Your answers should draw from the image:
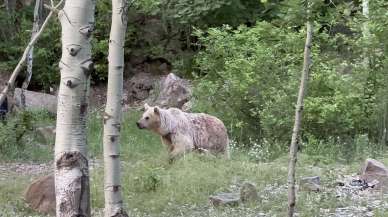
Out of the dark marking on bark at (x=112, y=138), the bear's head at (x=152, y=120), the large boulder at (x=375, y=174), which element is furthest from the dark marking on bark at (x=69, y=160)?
the bear's head at (x=152, y=120)

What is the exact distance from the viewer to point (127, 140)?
1259 centimetres

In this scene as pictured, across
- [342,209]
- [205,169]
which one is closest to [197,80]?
[205,169]

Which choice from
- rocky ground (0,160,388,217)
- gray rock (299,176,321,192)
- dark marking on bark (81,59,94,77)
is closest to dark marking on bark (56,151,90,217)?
dark marking on bark (81,59,94,77)

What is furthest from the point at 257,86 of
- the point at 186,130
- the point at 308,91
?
the point at 186,130

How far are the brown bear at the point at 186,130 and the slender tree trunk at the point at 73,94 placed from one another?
216 inches

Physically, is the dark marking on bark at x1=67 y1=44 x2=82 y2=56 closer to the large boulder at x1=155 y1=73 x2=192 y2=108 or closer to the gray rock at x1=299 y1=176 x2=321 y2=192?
the gray rock at x1=299 y1=176 x2=321 y2=192

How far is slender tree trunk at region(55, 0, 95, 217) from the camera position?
4.50 m

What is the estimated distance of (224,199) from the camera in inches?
285

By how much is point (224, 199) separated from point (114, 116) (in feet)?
8.55

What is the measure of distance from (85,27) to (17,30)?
1470 cm

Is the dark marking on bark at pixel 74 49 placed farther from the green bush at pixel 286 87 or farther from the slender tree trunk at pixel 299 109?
the green bush at pixel 286 87

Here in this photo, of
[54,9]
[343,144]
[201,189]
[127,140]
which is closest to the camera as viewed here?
[54,9]

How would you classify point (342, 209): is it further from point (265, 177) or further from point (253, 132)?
point (253, 132)

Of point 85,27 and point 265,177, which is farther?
point 265,177
